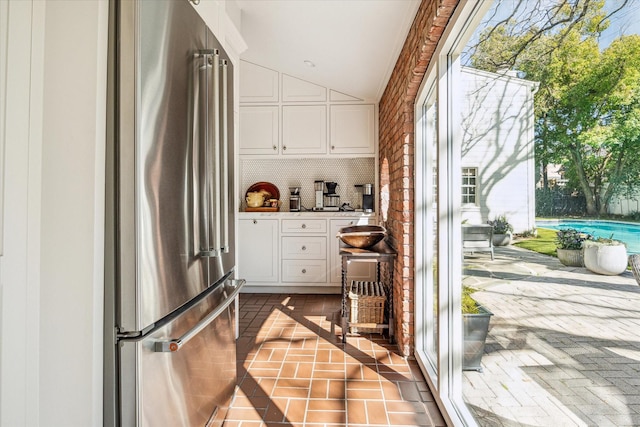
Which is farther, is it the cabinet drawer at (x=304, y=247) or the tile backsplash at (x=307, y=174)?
the tile backsplash at (x=307, y=174)

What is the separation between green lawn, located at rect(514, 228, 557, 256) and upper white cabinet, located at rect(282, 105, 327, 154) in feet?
11.3

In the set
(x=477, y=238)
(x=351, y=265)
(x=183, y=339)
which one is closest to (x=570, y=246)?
(x=477, y=238)

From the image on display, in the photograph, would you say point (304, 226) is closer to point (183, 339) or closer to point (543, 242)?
point (183, 339)

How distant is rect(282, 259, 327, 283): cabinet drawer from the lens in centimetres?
442

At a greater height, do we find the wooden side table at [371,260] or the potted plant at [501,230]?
the potted plant at [501,230]

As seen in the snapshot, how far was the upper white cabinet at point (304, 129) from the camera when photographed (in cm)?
448

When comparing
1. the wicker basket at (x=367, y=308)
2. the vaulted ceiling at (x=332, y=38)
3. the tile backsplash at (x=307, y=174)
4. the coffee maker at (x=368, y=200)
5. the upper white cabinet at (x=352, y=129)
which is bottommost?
the wicker basket at (x=367, y=308)

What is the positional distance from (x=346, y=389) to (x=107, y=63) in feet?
6.81

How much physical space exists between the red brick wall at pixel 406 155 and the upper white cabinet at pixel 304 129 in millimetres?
1350

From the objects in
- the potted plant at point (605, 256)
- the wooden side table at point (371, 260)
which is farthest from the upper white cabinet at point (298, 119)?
the potted plant at point (605, 256)

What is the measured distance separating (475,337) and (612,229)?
0.97m

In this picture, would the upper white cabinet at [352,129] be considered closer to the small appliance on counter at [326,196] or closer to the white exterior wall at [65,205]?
the small appliance on counter at [326,196]

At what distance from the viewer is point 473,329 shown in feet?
5.40

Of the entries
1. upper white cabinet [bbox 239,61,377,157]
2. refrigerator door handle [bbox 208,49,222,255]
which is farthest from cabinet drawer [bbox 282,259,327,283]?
refrigerator door handle [bbox 208,49,222,255]
